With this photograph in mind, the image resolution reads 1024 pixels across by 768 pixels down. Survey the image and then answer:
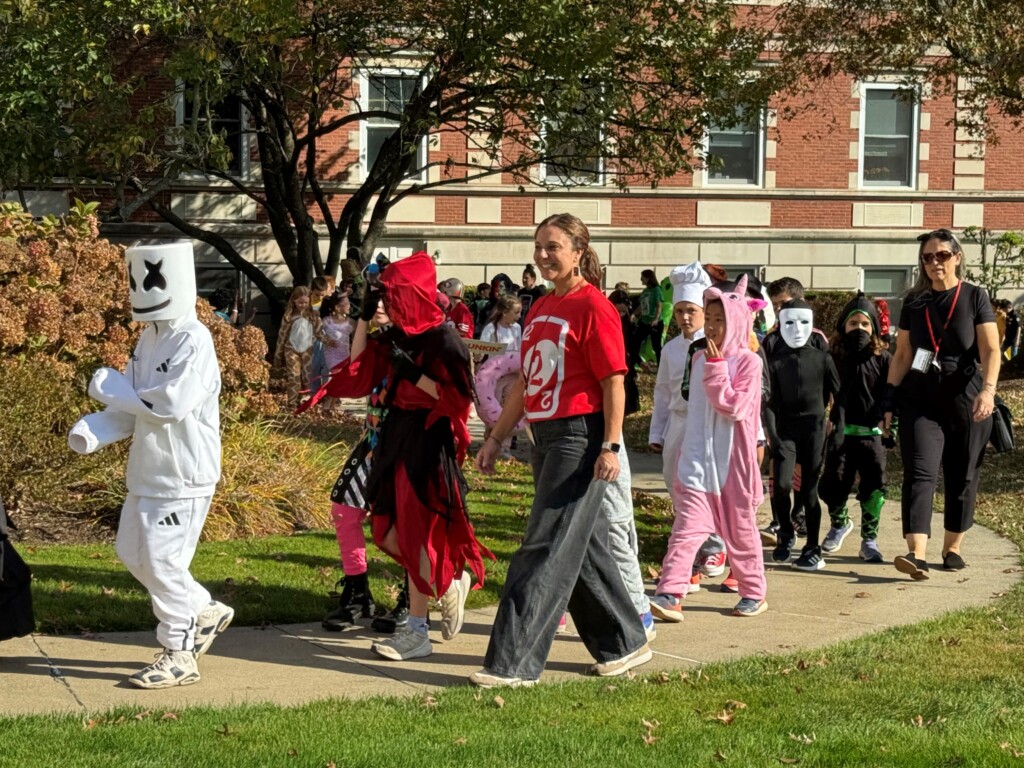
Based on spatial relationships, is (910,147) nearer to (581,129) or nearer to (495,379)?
(581,129)

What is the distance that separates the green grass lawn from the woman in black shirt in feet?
4.31

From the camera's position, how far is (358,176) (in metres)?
27.0

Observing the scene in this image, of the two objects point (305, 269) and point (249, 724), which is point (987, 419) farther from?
point (305, 269)

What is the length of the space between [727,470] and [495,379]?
19.8ft

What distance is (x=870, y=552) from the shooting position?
9.71 metres

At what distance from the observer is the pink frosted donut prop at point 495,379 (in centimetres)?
1357

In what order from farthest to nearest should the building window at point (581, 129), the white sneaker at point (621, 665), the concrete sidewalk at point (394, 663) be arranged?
the building window at point (581, 129) → the white sneaker at point (621, 665) → the concrete sidewalk at point (394, 663)

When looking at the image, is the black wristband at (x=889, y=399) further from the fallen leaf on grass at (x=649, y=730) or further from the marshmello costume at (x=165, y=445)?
the marshmello costume at (x=165, y=445)

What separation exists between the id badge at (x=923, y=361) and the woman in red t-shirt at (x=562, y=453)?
130 inches

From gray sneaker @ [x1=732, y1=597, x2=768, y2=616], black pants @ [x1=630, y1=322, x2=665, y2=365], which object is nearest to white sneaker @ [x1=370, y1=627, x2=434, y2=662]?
gray sneaker @ [x1=732, y1=597, x2=768, y2=616]

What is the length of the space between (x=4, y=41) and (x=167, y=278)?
12011 mm

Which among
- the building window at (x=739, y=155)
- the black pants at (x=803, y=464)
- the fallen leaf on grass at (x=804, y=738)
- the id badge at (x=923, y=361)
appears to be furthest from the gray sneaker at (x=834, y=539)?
the building window at (x=739, y=155)

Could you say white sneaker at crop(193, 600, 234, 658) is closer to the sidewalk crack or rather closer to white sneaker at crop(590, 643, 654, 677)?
the sidewalk crack

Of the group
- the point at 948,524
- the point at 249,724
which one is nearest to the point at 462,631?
the point at 249,724
